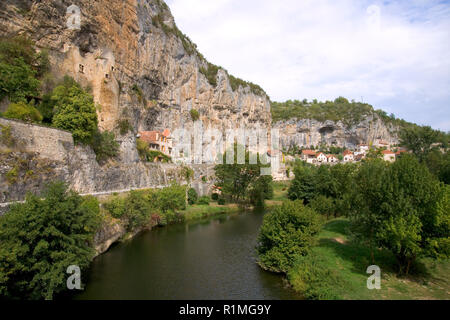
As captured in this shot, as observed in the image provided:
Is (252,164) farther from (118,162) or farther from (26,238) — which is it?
(26,238)

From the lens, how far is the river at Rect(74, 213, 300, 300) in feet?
44.0

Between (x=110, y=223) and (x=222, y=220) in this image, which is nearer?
(x=110, y=223)

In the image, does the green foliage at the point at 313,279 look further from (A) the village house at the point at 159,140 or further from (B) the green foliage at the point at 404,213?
(A) the village house at the point at 159,140

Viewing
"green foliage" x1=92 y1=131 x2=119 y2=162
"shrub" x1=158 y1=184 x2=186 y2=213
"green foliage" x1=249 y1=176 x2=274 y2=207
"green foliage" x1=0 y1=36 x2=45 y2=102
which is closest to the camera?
"green foliage" x1=0 y1=36 x2=45 y2=102

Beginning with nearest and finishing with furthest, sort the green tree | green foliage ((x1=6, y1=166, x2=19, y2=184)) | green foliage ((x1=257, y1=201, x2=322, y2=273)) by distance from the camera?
green foliage ((x1=6, y1=166, x2=19, y2=184)), green foliage ((x1=257, y1=201, x2=322, y2=273)), the green tree

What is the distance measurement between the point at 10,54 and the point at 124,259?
1965 centimetres

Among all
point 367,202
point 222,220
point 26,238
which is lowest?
point 222,220

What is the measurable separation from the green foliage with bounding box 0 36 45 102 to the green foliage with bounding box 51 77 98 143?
78.6 inches

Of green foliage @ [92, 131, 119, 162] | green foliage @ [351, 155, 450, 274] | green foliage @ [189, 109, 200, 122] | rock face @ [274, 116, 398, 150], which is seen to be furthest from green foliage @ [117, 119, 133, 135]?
rock face @ [274, 116, 398, 150]

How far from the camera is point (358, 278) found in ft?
45.1

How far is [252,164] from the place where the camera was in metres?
42.8

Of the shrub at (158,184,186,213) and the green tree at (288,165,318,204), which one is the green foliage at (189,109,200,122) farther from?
the green tree at (288,165,318,204)

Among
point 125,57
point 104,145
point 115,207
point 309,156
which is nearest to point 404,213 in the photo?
point 115,207
